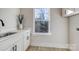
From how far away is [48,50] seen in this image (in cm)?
161

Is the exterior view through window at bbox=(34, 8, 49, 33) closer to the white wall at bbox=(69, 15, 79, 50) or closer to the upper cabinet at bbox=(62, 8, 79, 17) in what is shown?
the upper cabinet at bbox=(62, 8, 79, 17)

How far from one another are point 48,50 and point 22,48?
1.31ft

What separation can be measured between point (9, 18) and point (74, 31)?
1098 mm

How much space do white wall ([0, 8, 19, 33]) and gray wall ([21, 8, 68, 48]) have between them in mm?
152

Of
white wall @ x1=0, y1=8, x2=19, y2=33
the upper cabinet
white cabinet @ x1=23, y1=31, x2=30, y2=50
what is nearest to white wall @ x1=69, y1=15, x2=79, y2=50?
the upper cabinet

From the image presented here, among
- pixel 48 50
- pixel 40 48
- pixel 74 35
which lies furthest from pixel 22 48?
pixel 74 35

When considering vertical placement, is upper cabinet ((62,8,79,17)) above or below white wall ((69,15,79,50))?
above

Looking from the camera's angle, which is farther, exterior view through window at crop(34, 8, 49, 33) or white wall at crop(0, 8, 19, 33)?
exterior view through window at crop(34, 8, 49, 33)

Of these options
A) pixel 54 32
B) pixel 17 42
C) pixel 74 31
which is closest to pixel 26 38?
pixel 17 42

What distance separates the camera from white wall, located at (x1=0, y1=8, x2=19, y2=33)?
163 cm

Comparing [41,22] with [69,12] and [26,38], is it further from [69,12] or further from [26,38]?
[69,12]

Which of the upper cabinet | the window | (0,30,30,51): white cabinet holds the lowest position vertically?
(0,30,30,51): white cabinet
